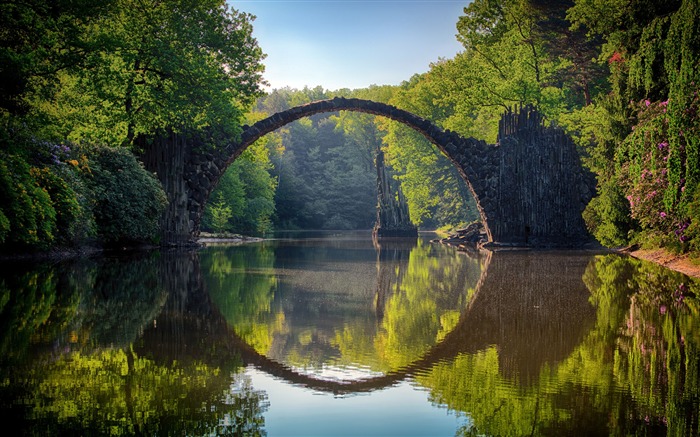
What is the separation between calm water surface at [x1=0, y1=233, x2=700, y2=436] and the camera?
13.7ft

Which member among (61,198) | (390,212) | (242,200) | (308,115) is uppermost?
(308,115)

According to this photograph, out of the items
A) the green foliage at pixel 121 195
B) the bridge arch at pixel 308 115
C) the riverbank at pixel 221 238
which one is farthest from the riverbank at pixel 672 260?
the riverbank at pixel 221 238

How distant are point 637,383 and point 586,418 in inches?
44.4

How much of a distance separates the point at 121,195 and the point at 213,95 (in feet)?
15.2

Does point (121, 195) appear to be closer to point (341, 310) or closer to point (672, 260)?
point (341, 310)

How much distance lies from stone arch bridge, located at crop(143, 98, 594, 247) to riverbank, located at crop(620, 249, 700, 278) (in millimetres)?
5155

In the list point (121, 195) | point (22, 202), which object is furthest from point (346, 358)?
point (121, 195)

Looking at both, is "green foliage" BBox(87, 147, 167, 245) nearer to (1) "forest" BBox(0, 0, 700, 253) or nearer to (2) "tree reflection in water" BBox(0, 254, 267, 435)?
(1) "forest" BBox(0, 0, 700, 253)

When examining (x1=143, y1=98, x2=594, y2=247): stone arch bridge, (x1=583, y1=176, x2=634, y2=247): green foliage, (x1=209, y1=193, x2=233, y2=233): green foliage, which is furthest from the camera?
(x1=209, y1=193, x2=233, y2=233): green foliage

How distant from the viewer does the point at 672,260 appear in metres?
16.2

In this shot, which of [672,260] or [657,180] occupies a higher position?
[657,180]

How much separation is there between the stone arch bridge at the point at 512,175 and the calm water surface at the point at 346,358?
41.7 feet

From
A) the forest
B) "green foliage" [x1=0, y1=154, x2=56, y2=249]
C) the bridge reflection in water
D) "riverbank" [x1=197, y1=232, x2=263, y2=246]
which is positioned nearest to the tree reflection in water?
the bridge reflection in water

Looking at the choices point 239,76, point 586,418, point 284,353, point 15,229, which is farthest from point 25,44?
point 586,418
